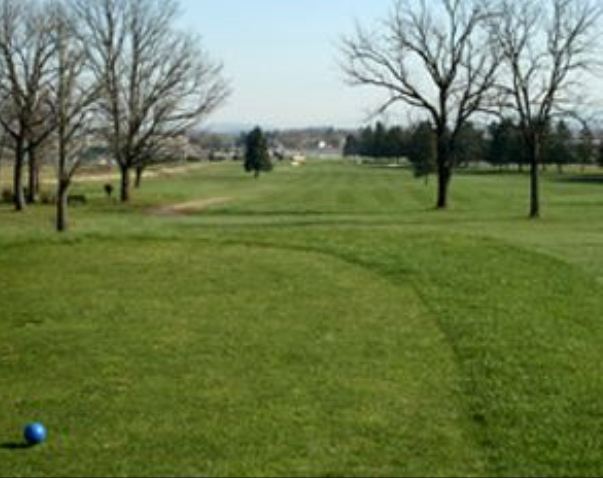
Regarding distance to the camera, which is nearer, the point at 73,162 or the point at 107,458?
the point at 107,458

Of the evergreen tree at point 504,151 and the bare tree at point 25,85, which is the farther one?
the evergreen tree at point 504,151

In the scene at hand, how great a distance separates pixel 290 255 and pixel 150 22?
50.4 metres

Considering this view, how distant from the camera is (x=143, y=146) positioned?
6412 centimetres

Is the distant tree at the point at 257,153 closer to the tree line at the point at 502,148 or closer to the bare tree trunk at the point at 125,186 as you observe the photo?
the tree line at the point at 502,148

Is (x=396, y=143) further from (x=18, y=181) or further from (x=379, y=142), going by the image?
(x=18, y=181)

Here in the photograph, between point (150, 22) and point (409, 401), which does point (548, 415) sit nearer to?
point (409, 401)

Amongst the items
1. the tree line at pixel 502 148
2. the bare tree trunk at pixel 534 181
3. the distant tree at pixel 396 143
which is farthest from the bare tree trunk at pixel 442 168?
the distant tree at pixel 396 143

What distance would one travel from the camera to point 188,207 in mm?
56375

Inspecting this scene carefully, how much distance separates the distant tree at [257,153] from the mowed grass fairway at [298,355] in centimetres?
8821

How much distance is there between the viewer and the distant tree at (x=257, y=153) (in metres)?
109

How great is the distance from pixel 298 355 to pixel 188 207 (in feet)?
151

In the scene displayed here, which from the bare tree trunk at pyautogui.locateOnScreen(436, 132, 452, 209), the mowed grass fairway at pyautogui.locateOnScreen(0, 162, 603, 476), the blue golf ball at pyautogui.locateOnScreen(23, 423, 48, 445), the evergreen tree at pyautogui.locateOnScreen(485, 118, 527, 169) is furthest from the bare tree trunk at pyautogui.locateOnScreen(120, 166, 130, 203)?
the evergreen tree at pyautogui.locateOnScreen(485, 118, 527, 169)

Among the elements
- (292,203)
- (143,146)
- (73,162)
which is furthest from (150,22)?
(73,162)

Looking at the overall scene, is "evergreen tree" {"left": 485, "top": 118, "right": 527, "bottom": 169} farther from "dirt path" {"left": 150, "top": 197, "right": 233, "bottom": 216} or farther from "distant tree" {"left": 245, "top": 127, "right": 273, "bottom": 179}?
"dirt path" {"left": 150, "top": 197, "right": 233, "bottom": 216}
